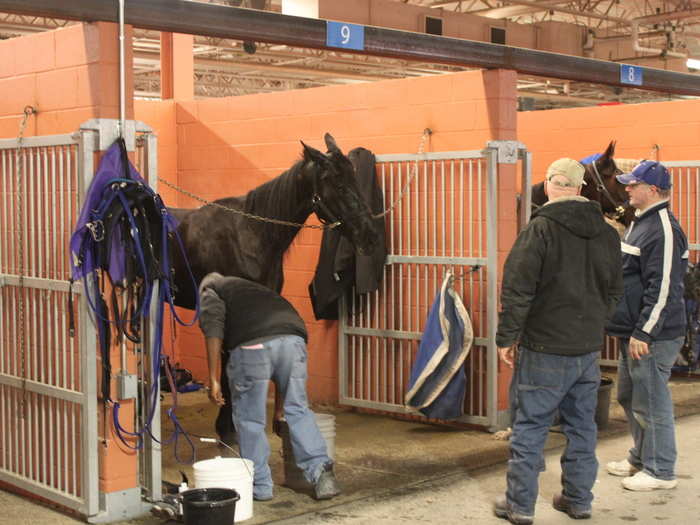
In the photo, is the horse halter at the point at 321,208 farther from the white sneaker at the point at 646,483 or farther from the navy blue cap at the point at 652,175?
the white sneaker at the point at 646,483

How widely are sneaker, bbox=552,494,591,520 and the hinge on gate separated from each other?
2.17 m

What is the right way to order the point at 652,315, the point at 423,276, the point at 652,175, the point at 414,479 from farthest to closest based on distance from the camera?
1. the point at 423,276
2. the point at 414,479
3. the point at 652,175
4. the point at 652,315

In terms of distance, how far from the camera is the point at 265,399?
4.52m

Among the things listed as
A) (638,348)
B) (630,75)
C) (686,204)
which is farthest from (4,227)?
(686,204)

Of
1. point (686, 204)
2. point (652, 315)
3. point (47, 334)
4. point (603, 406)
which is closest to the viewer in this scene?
point (47, 334)

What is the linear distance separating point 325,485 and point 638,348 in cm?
156

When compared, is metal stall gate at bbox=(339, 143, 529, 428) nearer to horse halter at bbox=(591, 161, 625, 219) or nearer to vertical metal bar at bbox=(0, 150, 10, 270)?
horse halter at bbox=(591, 161, 625, 219)

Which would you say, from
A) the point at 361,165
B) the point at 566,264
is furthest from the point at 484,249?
the point at 566,264

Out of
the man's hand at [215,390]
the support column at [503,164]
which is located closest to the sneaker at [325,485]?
the man's hand at [215,390]

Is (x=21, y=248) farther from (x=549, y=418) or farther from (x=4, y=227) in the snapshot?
(x=549, y=418)

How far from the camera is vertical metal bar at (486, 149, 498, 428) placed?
5898 mm

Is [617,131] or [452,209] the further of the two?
[617,131]

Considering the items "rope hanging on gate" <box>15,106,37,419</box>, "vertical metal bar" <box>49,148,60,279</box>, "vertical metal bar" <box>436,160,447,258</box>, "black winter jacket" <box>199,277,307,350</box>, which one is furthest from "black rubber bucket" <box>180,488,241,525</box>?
"vertical metal bar" <box>436,160,447,258</box>

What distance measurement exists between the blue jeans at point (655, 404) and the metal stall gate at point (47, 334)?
2253mm
